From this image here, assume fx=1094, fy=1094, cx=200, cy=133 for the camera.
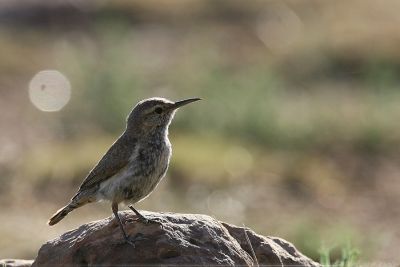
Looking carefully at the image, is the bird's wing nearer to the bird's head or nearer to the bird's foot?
the bird's head

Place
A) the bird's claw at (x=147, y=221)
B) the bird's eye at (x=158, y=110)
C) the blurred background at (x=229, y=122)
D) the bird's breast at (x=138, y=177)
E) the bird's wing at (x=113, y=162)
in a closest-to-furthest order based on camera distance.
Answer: the bird's claw at (x=147, y=221)
the bird's breast at (x=138, y=177)
the bird's wing at (x=113, y=162)
the bird's eye at (x=158, y=110)
the blurred background at (x=229, y=122)

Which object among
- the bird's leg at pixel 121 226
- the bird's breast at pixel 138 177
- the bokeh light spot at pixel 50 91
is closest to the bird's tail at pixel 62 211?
the bird's breast at pixel 138 177

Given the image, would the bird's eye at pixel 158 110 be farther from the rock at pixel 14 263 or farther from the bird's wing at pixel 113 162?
the rock at pixel 14 263

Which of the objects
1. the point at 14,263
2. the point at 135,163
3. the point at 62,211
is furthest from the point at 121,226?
the point at 14,263

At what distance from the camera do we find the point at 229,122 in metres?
17.6

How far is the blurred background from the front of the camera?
583 inches

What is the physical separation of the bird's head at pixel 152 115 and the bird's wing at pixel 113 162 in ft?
0.45

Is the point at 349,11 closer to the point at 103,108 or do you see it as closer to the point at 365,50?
the point at 365,50

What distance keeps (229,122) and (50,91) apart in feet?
18.9

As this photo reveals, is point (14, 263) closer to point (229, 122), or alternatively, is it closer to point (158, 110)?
point (158, 110)

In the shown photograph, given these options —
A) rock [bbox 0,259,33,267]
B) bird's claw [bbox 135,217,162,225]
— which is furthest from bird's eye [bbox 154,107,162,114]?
rock [bbox 0,259,33,267]

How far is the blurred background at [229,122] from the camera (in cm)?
1482

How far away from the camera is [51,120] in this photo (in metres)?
20.0

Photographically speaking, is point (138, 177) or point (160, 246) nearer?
point (160, 246)
